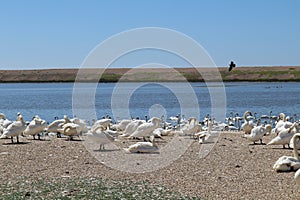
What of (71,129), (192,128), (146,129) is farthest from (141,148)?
(192,128)

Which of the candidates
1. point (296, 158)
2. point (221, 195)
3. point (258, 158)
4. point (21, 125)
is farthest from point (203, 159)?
point (21, 125)

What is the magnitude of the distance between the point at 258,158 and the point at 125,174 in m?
4.56

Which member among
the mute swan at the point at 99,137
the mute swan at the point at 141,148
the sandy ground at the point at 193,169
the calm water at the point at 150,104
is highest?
the mute swan at the point at 99,137

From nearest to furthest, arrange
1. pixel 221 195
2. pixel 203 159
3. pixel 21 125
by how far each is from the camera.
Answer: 1. pixel 221 195
2. pixel 203 159
3. pixel 21 125

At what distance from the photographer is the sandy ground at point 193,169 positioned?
12.2 metres

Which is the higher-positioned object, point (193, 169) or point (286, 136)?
point (286, 136)

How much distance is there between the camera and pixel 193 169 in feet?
49.1

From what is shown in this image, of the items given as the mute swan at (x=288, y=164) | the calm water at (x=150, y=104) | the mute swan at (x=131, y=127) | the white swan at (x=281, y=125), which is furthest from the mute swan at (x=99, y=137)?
the calm water at (x=150, y=104)

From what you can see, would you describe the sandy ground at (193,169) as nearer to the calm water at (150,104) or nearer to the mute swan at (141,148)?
the mute swan at (141,148)

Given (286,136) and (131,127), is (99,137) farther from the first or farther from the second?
(286,136)

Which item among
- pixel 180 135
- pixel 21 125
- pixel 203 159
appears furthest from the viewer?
pixel 180 135

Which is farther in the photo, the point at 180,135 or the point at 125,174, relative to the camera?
the point at 180,135

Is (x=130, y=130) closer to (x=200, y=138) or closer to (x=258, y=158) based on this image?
(x=200, y=138)

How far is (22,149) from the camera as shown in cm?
1906
